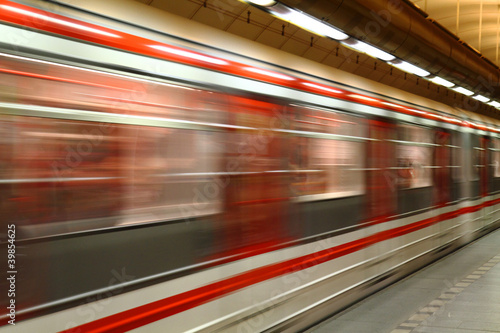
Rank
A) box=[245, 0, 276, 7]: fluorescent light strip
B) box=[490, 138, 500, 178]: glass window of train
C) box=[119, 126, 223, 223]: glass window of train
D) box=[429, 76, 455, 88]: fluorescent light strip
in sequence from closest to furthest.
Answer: box=[119, 126, 223, 223]: glass window of train
box=[245, 0, 276, 7]: fluorescent light strip
box=[429, 76, 455, 88]: fluorescent light strip
box=[490, 138, 500, 178]: glass window of train

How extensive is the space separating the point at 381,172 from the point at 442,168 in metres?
2.85

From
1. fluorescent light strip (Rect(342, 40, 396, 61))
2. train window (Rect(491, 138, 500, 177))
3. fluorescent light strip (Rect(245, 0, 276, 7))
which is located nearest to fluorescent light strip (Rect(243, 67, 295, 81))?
fluorescent light strip (Rect(245, 0, 276, 7))

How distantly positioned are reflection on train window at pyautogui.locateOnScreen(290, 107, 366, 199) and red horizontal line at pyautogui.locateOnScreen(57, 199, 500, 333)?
0.61 m

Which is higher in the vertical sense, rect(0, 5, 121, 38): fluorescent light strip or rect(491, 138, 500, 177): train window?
rect(0, 5, 121, 38): fluorescent light strip

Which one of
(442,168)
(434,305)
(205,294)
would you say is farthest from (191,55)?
(442,168)

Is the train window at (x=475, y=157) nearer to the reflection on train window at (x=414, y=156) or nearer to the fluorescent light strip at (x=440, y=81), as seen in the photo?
the fluorescent light strip at (x=440, y=81)

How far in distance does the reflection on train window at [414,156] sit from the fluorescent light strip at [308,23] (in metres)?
2.01

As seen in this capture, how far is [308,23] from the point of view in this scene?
545 cm

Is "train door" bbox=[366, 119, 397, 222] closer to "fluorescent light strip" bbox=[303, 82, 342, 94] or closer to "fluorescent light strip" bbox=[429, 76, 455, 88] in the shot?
"fluorescent light strip" bbox=[303, 82, 342, 94]

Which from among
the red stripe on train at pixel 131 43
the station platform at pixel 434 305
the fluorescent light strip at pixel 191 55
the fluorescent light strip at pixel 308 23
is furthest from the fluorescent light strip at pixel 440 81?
the fluorescent light strip at pixel 191 55

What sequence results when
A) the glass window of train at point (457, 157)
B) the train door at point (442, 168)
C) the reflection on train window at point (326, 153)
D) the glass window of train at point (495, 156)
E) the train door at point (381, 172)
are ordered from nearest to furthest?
the reflection on train window at point (326, 153) < the train door at point (381, 172) < the train door at point (442, 168) < the glass window of train at point (457, 157) < the glass window of train at point (495, 156)

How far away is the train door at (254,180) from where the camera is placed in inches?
163

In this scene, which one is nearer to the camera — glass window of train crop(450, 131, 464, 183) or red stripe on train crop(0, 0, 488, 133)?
red stripe on train crop(0, 0, 488, 133)

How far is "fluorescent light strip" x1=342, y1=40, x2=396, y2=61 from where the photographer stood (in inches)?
256
